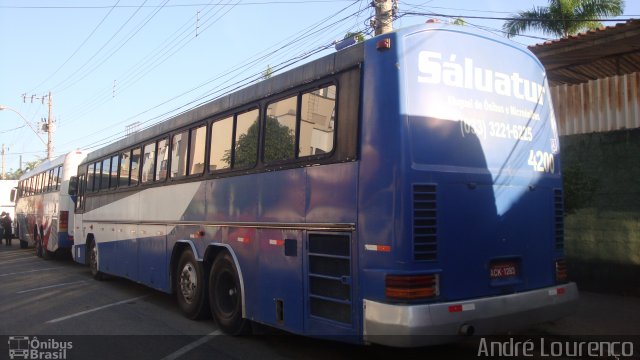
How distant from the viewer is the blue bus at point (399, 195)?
183 inches

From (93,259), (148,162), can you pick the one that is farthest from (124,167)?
(93,259)

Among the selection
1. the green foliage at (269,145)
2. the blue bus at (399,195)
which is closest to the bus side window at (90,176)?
the green foliage at (269,145)

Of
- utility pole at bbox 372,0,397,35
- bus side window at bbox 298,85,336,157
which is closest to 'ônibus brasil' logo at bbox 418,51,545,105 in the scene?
bus side window at bbox 298,85,336,157

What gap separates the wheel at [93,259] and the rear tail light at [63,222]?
3635mm

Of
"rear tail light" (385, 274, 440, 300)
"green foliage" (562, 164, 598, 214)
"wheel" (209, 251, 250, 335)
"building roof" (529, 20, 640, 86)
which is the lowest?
"wheel" (209, 251, 250, 335)

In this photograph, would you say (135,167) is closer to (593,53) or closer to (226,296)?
(226,296)

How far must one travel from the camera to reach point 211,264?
766cm

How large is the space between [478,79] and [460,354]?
307 cm

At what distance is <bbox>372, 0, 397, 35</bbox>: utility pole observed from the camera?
11.6 meters

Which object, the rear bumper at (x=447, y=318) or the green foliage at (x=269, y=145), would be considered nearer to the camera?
the rear bumper at (x=447, y=318)

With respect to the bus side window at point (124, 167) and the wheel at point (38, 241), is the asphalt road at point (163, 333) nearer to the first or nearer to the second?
the bus side window at point (124, 167)

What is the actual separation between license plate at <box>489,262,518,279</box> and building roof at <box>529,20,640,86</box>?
4872mm

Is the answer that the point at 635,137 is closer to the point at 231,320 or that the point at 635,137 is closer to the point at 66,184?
the point at 231,320

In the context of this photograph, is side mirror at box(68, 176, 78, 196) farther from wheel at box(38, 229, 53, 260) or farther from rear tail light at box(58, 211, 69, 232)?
wheel at box(38, 229, 53, 260)
